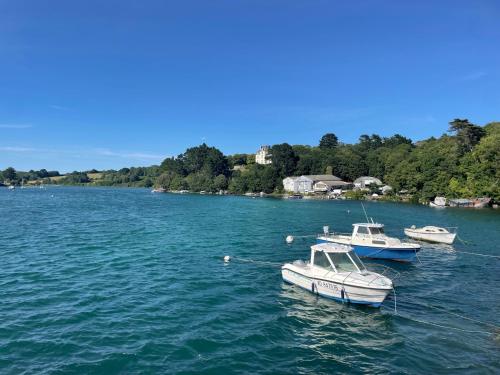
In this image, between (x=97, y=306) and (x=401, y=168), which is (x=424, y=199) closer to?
(x=401, y=168)

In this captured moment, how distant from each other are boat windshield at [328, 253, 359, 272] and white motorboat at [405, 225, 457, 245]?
2889 centimetres

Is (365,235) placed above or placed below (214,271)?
above

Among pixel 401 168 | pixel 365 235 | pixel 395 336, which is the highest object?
pixel 401 168

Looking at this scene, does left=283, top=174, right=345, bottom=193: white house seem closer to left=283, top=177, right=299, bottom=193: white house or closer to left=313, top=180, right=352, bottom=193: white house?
left=283, top=177, right=299, bottom=193: white house

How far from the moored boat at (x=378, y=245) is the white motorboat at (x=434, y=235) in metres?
12.7

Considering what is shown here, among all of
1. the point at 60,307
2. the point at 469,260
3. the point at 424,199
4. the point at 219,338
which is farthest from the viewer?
the point at 424,199

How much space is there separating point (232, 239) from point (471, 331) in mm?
32690

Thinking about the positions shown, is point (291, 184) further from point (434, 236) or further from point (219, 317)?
point (219, 317)

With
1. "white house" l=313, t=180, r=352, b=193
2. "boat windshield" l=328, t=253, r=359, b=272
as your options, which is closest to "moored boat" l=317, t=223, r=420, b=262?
"boat windshield" l=328, t=253, r=359, b=272

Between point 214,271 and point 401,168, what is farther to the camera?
point 401,168

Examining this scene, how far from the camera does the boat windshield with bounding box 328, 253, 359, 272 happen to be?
80.8 feet

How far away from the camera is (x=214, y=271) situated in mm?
31828

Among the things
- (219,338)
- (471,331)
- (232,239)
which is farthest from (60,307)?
(232,239)

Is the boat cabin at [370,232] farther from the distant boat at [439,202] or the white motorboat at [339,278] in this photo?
the distant boat at [439,202]
